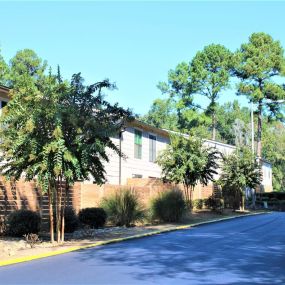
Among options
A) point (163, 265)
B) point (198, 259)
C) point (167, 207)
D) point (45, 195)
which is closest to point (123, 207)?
point (167, 207)

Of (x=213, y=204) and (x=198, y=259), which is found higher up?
(x=213, y=204)

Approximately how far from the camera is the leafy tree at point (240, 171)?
3559 centimetres

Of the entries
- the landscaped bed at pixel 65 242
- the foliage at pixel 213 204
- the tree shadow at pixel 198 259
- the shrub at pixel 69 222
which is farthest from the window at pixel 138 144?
the tree shadow at pixel 198 259

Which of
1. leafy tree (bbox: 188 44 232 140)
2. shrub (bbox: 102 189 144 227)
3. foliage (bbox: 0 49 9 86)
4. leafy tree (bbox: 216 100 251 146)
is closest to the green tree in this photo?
leafy tree (bbox: 216 100 251 146)

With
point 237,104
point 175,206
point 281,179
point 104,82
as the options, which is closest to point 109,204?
point 175,206

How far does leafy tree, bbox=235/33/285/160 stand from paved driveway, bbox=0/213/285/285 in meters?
36.9

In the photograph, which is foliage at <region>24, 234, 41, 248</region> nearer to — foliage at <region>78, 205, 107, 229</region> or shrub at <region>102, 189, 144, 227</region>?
foliage at <region>78, 205, 107, 229</region>

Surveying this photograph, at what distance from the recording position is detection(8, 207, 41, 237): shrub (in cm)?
1619

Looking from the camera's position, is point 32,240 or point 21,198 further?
point 21,198

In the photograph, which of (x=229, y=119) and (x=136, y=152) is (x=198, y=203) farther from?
(x=229, y=119)

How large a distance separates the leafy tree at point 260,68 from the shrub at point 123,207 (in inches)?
1207

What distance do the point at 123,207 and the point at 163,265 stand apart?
10702 mm

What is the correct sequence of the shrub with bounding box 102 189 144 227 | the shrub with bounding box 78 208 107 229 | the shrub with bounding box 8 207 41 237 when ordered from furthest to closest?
the shrub with bounding box 102 189 144 227
the shrub with bounding box 78 208 107 229
the shrub with bounding box 8 207 41 237

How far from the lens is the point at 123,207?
21.2 meters
